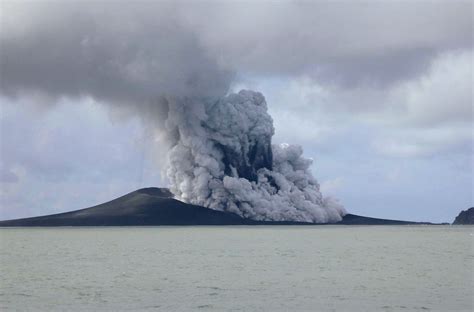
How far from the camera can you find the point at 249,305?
142 feet

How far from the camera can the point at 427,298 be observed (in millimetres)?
46125

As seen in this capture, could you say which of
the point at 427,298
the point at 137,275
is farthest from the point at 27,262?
the point at 427,298

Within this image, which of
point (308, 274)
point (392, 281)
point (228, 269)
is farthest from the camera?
point (228, 269)

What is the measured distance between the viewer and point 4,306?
43.3 m

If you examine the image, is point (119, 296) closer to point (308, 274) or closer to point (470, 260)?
point (308, 274)

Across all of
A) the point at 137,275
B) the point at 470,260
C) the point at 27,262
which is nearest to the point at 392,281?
the point at 137,275

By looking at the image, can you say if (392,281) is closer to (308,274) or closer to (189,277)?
(308,274)

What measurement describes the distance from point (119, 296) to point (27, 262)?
3368 cm

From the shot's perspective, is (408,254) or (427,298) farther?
(408,254)

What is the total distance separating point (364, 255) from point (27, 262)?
3541 centimetres

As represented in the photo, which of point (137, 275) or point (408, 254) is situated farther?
point (408, 254)

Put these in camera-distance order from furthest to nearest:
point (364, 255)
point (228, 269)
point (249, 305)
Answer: point (364, 255)
point (228, 269)
point (249, 305)

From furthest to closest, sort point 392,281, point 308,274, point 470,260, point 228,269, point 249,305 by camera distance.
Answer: point 470,260, point 228,269, point 308,274, point 392,281, point 249,305

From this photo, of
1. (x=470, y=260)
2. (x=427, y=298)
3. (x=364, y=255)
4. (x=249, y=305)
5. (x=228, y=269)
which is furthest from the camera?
(x=364, y=255)
